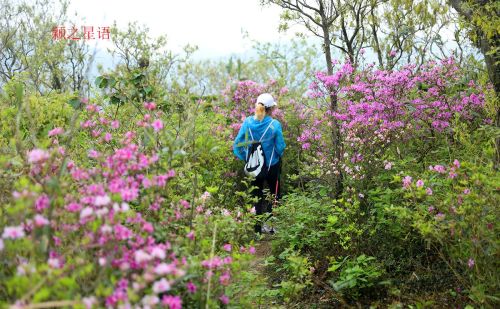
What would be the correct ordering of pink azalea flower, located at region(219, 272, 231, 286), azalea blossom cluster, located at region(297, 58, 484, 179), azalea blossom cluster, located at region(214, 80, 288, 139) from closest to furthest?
pink azalea flower, located at region(219, 272, 231, 286), azalea blossom cluster, located at region(297, 58, 484, 179), azalea blossom cluster, located at region(214, 80, 288, 139)

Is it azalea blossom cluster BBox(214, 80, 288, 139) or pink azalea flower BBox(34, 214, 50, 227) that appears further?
azalea blossom cluster BBox(214, 80, 288, 139)

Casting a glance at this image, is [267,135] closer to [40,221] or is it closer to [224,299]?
[224,299]

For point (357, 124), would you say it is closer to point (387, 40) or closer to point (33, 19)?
point (387, 40)

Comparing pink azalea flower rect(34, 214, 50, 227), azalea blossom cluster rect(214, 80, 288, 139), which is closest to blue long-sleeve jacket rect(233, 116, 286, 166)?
azalea blossom cluster rect(214, 80, 288, 139)

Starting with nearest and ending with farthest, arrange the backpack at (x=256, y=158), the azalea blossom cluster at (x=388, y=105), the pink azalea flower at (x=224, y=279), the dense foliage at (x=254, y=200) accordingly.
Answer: the dense foliage at (x=254, y=200), the pink azalea flower at (x=224, y=279), the azalea blossom cluster at (x=388, y=105), the backpack at (x=256, y=158)

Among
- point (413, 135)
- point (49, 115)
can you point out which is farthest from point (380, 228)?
point (49, 115)

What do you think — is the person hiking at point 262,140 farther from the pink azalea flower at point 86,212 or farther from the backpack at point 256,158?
the pink azalea flower at point 86,212

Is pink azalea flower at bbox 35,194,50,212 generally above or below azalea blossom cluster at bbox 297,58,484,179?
below

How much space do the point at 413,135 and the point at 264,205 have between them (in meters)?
2.22

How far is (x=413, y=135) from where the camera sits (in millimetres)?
5934

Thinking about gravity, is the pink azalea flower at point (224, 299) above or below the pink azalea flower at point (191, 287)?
below

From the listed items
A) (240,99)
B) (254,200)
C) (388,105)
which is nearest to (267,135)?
(388,105)

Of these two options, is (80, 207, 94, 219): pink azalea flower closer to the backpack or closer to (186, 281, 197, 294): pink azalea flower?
(186, 281, 197, 294): pink azalea flower

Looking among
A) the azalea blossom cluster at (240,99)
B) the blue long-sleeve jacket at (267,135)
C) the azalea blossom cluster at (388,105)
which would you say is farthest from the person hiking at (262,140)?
the azalea blossom cluster at (240,99)
